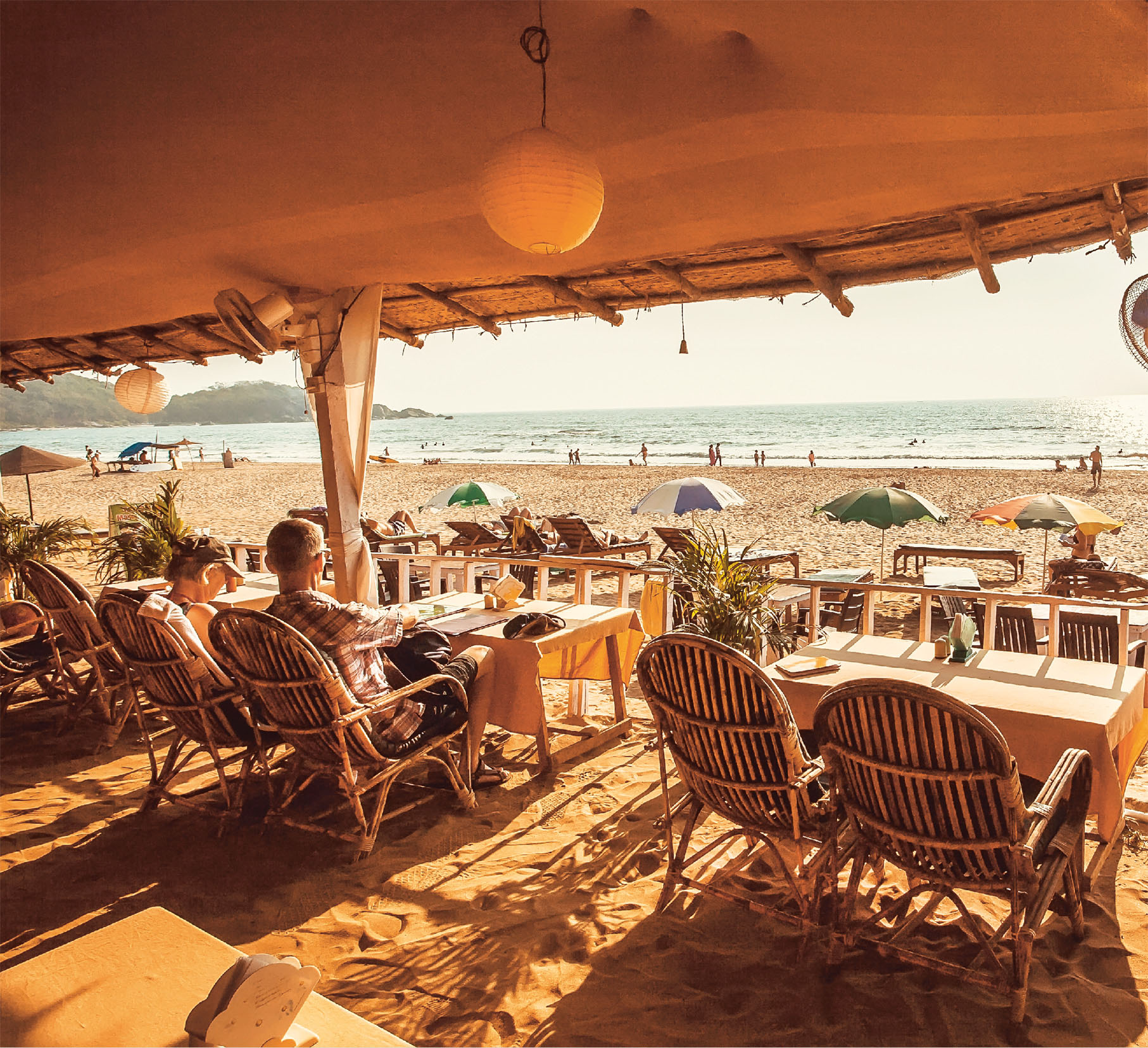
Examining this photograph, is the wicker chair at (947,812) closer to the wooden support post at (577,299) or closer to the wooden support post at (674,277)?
the wooden support post at (674,277)

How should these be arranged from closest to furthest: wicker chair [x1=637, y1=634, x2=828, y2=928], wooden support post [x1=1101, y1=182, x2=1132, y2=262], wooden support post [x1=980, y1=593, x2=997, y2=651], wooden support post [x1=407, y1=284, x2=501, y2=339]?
wicker chair [x1=637, y1=634, x2=828, y2=928], wooden support post [x1=1101, y1=182, x2=1132, y2=262], wooden support post [x1=980, y1=593, x2=997, y2=651], wooden support post [x1=407, y1=284, x2=501, y2=339]

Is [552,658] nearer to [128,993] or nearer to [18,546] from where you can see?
[128,993]

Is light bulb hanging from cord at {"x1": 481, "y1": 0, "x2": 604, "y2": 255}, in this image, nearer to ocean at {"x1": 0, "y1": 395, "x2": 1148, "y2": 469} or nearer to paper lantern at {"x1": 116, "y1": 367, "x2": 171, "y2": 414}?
paper lantern at {"x1": 116, "y1": 367, "x2": 171, "y2": 414}

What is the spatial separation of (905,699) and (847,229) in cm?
219

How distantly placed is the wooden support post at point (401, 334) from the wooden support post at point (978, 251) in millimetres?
3886

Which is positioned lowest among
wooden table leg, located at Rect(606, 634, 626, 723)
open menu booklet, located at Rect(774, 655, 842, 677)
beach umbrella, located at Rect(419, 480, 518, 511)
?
wooden table leg, located at Rect(606, 634, 626, 723)

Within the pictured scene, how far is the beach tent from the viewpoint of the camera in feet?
7.00

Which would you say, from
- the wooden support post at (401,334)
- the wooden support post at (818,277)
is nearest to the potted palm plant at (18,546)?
the wooden support post at (401,334)

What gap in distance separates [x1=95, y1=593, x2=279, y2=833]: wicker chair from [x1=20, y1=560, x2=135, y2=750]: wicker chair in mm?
642

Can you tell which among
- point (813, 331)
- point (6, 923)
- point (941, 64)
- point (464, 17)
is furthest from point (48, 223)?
point (813, 331)

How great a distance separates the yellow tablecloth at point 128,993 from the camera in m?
1.03

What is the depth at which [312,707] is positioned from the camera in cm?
269

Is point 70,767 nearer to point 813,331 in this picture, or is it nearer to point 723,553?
point 723,553

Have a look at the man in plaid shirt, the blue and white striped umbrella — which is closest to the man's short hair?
the man in plaid shirt
